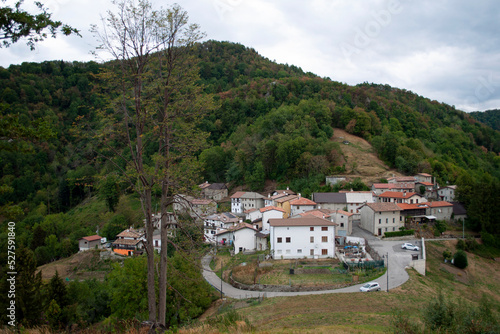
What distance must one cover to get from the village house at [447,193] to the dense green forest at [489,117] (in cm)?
10094

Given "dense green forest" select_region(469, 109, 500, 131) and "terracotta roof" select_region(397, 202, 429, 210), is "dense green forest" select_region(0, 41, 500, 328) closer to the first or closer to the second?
"terracotta roof" select_region(397, 202, 429, 210)

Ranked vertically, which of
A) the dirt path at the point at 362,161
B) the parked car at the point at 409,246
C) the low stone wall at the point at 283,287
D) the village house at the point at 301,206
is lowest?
the low stone wall at the point at 283,287

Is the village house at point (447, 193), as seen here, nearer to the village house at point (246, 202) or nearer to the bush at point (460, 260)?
the bush at point (460, 260)

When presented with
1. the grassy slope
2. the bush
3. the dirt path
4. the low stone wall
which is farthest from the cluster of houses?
the grassy slope

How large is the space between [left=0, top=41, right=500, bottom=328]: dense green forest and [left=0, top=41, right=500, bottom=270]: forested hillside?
0.20 metres

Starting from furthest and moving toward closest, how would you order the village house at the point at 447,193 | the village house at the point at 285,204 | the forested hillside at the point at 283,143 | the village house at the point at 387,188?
the forested hillside at the point at 283,143 → the village house at the point at 387,188 → the village house at the point at 447,193 → the village house at the point at 285,204

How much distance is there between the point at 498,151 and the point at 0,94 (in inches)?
5514

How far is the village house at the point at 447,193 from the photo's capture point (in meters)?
41.3

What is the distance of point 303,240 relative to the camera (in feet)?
91.4

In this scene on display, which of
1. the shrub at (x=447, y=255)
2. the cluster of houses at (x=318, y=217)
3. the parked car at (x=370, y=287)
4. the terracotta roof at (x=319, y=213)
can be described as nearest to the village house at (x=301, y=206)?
the cluster of houses at (x=318, y=217)

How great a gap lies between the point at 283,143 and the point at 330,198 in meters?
16.1

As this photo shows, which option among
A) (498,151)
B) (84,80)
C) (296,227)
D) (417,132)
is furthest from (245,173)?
(84,80)

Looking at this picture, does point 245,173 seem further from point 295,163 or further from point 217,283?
point 217,283

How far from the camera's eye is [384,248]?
1139 inches
